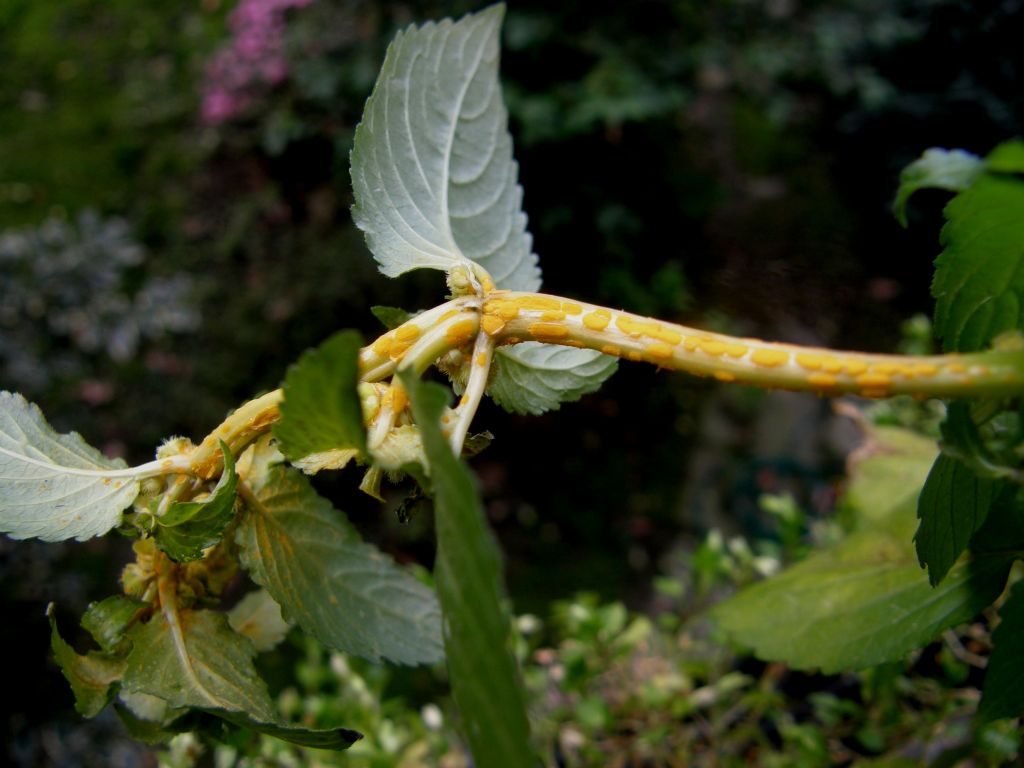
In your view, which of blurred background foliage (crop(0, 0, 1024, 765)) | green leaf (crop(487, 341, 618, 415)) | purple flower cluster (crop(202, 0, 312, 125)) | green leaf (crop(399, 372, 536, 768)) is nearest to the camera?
green leaf (crop(399, 372, 536, 768))

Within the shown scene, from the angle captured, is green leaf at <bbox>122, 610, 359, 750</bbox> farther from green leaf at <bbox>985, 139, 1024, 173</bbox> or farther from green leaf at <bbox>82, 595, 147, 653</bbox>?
green leaf at <bbox>985, 139, 1024, 173</bbox>

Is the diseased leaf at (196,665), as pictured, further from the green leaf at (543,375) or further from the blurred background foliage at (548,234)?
the blurred background foliage at (548,234)

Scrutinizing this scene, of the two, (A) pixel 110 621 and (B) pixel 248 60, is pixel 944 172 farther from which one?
(B) pixel 248 60

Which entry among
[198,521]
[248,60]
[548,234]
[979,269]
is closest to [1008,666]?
[979,269]

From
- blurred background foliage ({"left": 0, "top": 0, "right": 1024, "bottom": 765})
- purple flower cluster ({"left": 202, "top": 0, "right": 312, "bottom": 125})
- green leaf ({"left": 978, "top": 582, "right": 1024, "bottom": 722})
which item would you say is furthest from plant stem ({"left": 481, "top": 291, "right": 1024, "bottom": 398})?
purple flower cluster ({"left": 202, "top": 0, "right": 312, "bottom": 125})

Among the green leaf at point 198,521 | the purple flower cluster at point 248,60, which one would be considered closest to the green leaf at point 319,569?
the green leaf at point 198,521

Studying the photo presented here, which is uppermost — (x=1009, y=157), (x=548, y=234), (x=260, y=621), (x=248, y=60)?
(x=248, y=60)
